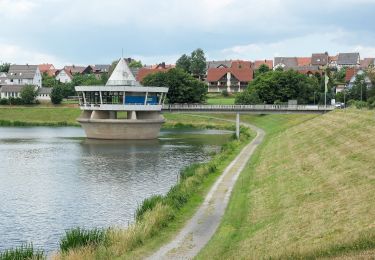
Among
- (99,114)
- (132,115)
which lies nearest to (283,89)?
(132,115)

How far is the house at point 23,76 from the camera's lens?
17338 cm

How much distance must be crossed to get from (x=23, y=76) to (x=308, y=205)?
6342 inches

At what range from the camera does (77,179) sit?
151 feet

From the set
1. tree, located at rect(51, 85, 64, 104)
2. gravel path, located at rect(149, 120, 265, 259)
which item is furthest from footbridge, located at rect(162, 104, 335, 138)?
tree, located at rect(51, 85, 64, 104)

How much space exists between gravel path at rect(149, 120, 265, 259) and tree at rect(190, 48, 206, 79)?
143 meters

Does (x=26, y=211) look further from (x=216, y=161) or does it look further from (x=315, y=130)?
(x=315, y=130)

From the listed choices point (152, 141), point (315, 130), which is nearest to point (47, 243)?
point (315, 130)

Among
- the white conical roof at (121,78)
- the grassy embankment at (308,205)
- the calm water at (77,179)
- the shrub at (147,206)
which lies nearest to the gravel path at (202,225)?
the grassy embankment at (308,205)

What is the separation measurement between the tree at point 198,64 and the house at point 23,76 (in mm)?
52271

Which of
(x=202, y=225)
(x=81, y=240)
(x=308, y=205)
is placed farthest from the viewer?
(x=202, y=225)

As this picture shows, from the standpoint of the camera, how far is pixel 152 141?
85.4 meters

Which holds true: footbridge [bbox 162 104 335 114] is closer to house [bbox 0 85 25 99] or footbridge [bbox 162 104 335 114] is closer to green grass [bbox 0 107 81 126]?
green grass [bbox 0 107 81 126]

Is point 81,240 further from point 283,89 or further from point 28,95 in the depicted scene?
point 28,95

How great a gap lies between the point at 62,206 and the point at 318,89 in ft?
313
